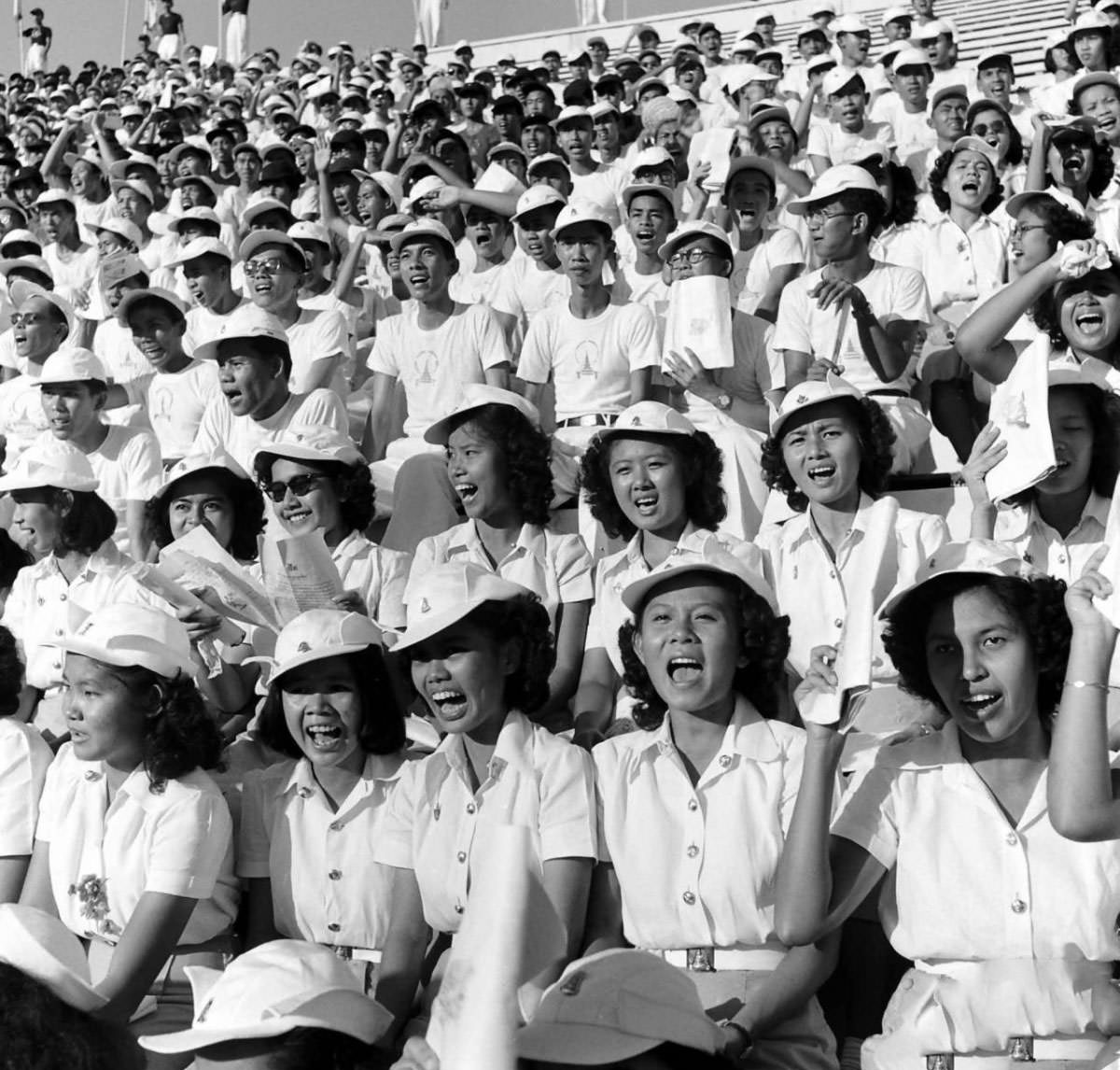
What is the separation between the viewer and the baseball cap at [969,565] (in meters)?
3.12

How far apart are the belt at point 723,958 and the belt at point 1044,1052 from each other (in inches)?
21.7

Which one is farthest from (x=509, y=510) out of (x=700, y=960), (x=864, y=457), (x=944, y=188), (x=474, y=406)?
(x=944, y=188)

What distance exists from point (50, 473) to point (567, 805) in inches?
102

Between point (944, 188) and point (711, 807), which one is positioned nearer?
point (711, 807)

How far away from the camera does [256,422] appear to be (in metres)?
6.64

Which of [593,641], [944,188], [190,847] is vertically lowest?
[190,847]

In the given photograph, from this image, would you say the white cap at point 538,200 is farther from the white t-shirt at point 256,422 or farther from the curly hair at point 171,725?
the curly hair at point 171,725

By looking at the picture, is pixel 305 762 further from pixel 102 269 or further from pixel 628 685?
pixel 102 269

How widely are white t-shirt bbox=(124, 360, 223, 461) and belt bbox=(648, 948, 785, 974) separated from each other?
4594mm

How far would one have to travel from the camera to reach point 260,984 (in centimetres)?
251

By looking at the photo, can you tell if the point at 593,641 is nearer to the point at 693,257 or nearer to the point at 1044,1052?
the point at 1044,1052

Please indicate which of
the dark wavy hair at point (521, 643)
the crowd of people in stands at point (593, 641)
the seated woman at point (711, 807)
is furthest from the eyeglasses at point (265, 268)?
the seated woman at point (711, 807)

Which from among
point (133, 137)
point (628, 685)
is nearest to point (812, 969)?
point (628, 685)

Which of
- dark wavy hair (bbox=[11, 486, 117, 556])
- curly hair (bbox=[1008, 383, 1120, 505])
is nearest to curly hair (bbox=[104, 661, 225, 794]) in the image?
dark wavy hair (bbox=[11, 486, 117, 556])
